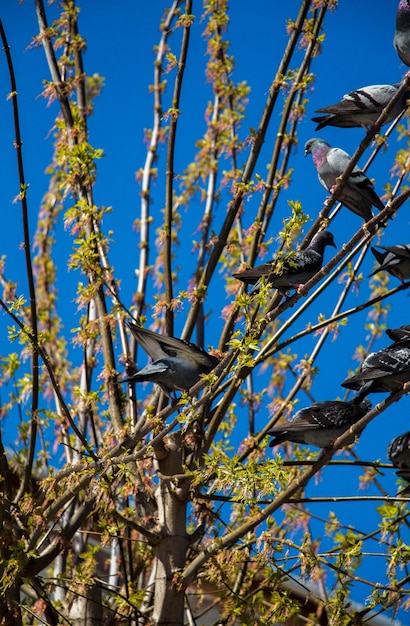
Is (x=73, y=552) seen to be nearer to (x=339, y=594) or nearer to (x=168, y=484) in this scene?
A: (x=168, y=484)

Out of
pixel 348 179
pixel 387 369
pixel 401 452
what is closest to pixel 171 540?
pixel 401 452

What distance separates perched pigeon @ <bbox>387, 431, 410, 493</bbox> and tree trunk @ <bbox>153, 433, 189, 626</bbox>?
998mm

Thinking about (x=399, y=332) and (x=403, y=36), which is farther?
(x=403, y=36)

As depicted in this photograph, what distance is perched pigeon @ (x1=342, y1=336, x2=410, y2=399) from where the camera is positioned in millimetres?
3631

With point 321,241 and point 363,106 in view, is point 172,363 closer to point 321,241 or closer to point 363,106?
point 321,241

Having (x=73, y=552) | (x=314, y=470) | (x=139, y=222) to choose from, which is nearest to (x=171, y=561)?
(x=314, y=470)

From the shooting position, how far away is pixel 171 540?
411cm

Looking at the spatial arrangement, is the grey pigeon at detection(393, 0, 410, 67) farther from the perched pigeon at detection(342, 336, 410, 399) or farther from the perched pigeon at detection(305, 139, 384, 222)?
the perched pigeon at detection(342, 336, 410, 399)

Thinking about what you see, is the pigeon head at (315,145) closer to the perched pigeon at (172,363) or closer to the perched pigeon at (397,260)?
the perched pigeon at (397,260)

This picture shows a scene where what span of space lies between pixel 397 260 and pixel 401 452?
0.88m

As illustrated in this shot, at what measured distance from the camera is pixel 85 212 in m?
4.26

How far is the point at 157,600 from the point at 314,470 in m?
1.17

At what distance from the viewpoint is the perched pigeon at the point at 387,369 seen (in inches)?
143

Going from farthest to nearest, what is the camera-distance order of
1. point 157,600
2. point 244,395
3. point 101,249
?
point 244,395
point 101,249
point 157,600
